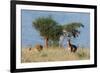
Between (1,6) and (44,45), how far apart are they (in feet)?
1.74

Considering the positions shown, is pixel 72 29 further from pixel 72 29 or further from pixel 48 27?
pixel 48 27

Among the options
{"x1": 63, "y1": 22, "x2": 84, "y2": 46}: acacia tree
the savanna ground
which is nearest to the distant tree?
{"x1": 63, "y1": 22, "x2": 84, "y2": 46}: acacia tree

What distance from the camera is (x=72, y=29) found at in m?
2.03

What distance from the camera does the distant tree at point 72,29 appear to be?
201cm

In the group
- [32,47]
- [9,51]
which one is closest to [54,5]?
[32,47]

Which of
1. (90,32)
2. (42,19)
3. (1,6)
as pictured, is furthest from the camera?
(90,32)

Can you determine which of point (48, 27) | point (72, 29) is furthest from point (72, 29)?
point (48, 27)

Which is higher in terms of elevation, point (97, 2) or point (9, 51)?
point (97, 2)

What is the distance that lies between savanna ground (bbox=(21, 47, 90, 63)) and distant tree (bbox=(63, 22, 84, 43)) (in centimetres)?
15

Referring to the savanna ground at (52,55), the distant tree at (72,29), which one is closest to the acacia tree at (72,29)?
the distant tree at (72,29)

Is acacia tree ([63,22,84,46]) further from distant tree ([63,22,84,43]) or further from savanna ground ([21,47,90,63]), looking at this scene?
savanna ground ([21,47,90,63])

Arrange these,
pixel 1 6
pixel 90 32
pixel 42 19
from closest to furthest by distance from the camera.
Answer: pixel 1 6 < pixel 42 19 < pixel 90 32

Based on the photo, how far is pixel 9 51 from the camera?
1.80 meters

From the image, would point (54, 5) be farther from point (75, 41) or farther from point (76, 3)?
point (75, 41)
